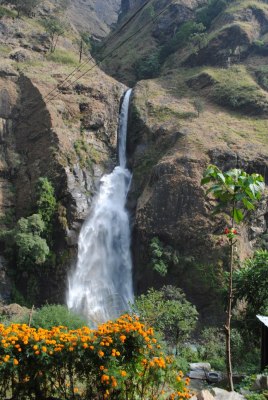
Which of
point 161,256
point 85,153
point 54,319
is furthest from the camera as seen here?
point 85,153

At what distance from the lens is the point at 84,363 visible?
7.44 metres

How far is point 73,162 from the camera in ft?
113

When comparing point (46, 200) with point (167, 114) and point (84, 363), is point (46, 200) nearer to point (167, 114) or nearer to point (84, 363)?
point (167, 114)

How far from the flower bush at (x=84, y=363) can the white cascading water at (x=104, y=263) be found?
60.9ft

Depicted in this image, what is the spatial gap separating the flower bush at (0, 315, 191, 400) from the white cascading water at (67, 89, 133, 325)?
60.9 ft

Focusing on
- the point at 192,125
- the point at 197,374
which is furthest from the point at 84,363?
the point at 192,125

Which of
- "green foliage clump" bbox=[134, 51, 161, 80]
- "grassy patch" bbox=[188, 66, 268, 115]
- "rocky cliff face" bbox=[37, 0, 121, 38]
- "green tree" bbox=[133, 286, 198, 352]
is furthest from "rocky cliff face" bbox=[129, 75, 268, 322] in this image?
"rocky cliff face" bbox=[37, 0, 121, 38]

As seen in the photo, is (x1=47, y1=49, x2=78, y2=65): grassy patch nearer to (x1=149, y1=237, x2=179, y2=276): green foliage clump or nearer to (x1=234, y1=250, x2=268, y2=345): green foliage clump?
(x1=149, y1=237, x2=179, y2=276): green foliage clump

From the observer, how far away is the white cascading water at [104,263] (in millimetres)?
27922

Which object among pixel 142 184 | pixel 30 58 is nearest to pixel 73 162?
pixel 142 184

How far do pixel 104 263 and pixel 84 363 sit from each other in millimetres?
22902

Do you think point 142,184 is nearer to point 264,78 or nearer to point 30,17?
point 264,78

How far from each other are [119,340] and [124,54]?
2474 inches

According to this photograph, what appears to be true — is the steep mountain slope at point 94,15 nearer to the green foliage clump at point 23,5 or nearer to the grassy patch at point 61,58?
the green foliage clump at point 23,5
